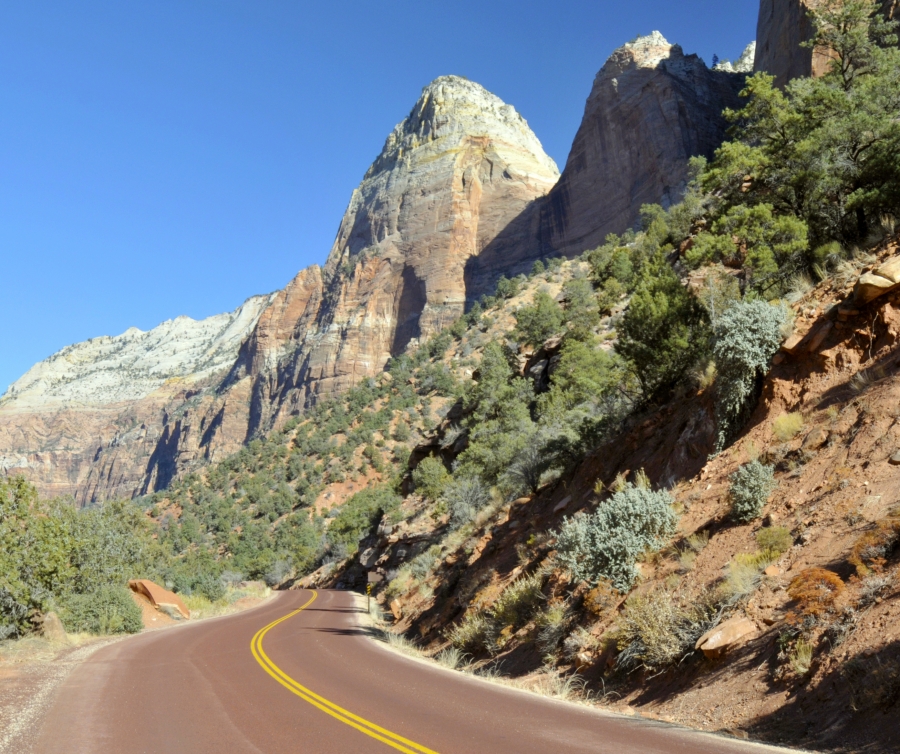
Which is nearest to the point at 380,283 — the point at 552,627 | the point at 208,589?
the point at 208,589

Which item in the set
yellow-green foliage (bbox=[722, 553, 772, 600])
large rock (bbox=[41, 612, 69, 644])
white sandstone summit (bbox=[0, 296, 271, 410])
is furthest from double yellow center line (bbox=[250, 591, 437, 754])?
white sandstone summit (bbox=[0, 296, 271, 410])

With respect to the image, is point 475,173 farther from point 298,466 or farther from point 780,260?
point 780,260

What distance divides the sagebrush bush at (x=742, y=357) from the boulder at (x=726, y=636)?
15.0ft

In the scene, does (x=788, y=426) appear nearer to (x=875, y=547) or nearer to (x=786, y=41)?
(x=875, y=547)

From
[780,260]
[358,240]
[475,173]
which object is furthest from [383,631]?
[358,240]

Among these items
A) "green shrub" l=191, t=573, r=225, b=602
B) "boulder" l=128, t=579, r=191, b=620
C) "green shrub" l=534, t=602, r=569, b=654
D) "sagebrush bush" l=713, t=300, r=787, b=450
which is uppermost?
"sagebrush bush" l=713, t=300, r=787, b=450

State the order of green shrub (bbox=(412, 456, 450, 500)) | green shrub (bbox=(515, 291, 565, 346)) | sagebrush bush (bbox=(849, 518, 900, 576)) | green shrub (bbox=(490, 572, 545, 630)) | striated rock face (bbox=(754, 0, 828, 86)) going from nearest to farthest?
sagebrush bush (bbox=(849, 518, 900, 576)) → green shrub (bbox=(490, 572, 545, 630)) → green shrub (bbox=(412, 456, 450, 500)) → striated rock face (bbox=(754, 0, 828, 86)) → green shrub (bbox=(515, 291, 565, 346))

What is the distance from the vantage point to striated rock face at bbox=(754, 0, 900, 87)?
40250 mm

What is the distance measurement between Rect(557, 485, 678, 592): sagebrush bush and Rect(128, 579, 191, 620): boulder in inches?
686

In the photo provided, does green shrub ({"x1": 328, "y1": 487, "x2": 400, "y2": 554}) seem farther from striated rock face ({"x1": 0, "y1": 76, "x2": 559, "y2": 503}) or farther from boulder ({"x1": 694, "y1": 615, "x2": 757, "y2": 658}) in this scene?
boulder ({"x1": 694, "y1": 615, "x2": 757, "y2": 658})

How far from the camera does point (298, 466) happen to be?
70562 millimetres

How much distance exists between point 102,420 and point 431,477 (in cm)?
15432

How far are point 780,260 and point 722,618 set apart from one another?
10915 mm

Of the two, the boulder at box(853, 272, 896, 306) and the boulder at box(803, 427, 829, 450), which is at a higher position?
the boulder at box(853, 272, 896, 306)
